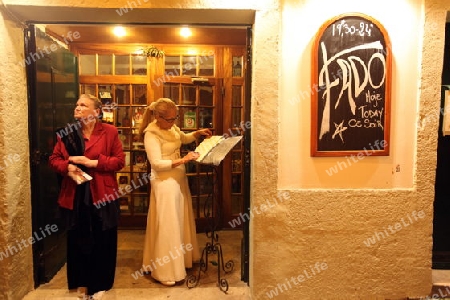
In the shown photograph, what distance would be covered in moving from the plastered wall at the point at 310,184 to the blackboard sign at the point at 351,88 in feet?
0.34

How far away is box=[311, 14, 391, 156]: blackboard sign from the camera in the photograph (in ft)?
9.75

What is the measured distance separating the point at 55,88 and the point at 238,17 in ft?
6.90

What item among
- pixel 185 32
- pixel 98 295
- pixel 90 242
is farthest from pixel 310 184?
pixel 185 32

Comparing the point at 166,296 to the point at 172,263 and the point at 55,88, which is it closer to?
the point at 172,263

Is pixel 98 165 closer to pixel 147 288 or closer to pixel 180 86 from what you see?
pixel 147 288

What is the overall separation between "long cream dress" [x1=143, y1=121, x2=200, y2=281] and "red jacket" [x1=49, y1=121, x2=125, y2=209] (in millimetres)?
449

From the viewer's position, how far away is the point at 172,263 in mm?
3508

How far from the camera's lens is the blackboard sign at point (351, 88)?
2.97 m

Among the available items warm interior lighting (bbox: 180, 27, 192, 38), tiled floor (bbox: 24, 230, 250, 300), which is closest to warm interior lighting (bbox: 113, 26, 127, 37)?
warm interior lighting (bbox: 180, 27, 192, 38)

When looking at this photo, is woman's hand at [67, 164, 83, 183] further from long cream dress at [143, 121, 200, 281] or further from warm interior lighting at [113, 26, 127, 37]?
warm interior lighting at [113, 26, 127, 37]

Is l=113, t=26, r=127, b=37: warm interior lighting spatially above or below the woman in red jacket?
above

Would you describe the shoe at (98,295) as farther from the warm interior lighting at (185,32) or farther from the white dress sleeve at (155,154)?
the warm interior lighting at (185,32)

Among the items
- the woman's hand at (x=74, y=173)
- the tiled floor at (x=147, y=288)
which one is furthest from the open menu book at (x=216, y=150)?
the tiled floor at (x=147, y=288)

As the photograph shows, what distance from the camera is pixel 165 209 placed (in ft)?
11.5
